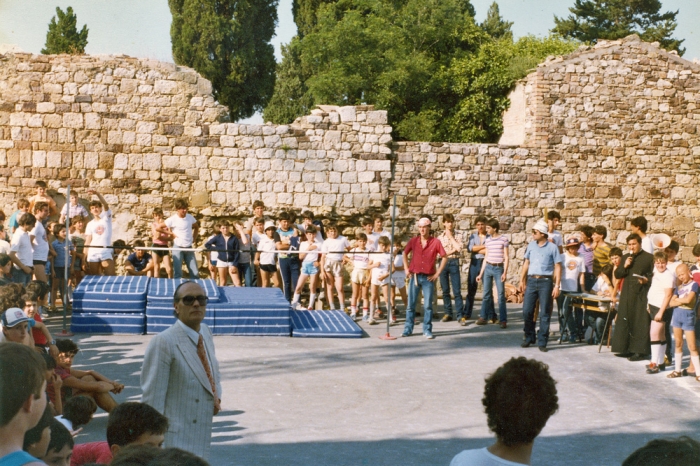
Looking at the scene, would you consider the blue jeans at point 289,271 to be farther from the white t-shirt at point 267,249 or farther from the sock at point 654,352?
the sock at point 654,352

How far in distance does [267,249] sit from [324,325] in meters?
2.28

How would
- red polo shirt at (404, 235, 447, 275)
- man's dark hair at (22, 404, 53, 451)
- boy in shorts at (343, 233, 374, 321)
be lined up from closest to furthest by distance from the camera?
man's dark hair at (22, 404, 53, 451) → red polo shirt at (404, 235, 447, 275) → boy in shorts at (343, 233, 374, 321)

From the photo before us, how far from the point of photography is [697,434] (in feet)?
23.2

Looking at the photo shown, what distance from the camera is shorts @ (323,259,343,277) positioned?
13172mm

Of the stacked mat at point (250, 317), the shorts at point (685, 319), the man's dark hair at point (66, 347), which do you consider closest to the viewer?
the man's dark hair at point (66, 347)

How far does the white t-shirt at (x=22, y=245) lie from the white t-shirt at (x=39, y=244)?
0.59 m

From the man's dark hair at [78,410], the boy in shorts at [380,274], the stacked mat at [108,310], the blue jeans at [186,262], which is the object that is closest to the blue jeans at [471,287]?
the boy in shorts at [380,274]

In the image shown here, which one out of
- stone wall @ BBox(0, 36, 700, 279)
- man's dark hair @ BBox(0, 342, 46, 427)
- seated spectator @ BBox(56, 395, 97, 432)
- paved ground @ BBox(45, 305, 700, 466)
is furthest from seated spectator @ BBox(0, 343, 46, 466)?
stone wall @ BBox(0, 36, 700, 279)

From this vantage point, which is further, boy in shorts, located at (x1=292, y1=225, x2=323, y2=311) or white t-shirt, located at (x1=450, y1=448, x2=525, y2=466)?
boy in shorts, located at (x1=292, y1=225, x2=323, y2=311)

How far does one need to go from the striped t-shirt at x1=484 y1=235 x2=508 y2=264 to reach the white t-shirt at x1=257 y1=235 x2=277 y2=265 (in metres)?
3.48

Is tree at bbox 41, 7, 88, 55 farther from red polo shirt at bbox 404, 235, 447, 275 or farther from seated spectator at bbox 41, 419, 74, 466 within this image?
seated spectator at bbox 41, 419, 74, 466

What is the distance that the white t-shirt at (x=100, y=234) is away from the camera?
13.1m

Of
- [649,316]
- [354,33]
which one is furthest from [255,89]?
[649,316]

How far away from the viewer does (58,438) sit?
136 inches
